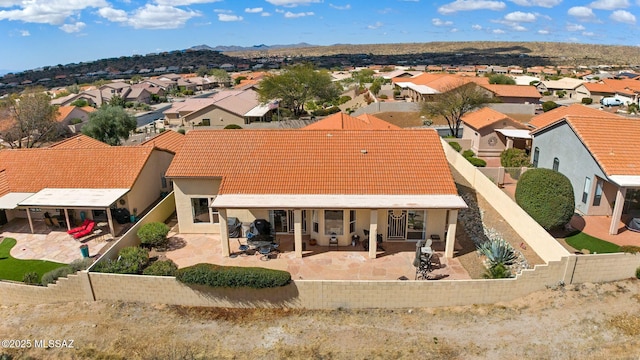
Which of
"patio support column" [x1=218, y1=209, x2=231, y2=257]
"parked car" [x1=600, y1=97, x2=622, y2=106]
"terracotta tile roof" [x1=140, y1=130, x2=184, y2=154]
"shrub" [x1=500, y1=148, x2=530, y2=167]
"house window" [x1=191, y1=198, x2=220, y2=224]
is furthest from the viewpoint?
"parked car" [x1=600, y1=97, x2=622, y2=106]

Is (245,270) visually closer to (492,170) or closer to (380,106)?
(492,170)

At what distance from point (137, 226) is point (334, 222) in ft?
35.5

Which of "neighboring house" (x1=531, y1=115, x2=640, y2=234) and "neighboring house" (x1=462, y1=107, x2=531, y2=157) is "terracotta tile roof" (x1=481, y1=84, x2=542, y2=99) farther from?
"neighboring house" (x1=531, y1=115, x2=640, y2=234)

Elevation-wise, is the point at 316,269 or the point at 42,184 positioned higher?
the point at 42,184

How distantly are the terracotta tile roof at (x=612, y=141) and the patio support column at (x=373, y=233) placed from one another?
42.6 feet

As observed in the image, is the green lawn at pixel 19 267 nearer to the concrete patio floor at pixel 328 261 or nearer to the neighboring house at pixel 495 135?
the concrete patio floor at pixel 328 261

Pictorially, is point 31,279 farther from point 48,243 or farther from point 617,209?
point 617,209

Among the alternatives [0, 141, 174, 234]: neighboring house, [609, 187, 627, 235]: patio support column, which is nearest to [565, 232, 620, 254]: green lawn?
[609, 187, 627, 235]: patio support column

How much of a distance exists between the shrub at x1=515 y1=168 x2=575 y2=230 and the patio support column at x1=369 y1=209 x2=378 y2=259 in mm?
8394

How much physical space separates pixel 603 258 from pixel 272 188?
15359mm

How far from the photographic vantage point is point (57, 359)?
16.0m

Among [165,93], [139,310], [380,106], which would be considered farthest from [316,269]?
[165,93]

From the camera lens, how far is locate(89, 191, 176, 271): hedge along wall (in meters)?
20.8

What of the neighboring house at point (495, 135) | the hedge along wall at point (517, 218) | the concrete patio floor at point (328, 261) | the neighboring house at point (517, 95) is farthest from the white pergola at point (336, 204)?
the neighboring house at point (517, 95)
